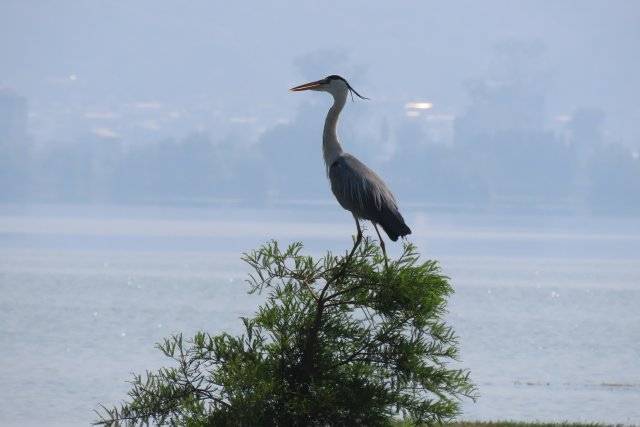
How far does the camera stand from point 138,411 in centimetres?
1448

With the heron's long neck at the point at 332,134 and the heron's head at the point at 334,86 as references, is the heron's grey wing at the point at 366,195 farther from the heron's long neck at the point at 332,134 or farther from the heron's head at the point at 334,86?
the heron's head at the point at 334,86

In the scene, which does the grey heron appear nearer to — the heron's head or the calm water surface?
the heron's head

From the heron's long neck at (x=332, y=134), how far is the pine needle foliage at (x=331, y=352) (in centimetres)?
233

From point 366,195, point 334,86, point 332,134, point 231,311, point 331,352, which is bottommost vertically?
point 331,352

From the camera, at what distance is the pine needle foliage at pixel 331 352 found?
1409 centimetres

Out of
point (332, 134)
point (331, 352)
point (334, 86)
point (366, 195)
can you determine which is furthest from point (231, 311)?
point (331, 352)

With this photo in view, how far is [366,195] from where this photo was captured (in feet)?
53.0

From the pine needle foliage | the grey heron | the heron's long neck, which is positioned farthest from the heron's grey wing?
the pine needle foliage

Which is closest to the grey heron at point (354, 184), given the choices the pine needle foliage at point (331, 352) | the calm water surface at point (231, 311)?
the pine needle foliage at point (331, 352)

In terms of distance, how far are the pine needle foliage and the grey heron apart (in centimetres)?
169

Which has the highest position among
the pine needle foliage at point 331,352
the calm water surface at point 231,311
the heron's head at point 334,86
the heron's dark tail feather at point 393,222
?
the calm water surface at point 231,311

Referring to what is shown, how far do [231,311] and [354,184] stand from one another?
132 feet

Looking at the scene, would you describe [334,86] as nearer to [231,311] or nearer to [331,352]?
[331,352]

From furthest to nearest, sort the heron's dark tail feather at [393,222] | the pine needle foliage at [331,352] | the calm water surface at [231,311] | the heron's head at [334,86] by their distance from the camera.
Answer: the calm water surface at [231,311] → the heron's head at [334,86] → the heron's dark tail feather at [393,222] → the pine needle foliage at [331,352]
